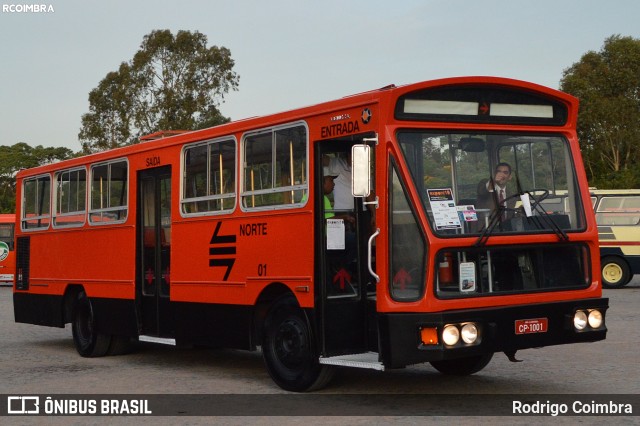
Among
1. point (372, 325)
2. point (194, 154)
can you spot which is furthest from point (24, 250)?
point (372, 325)

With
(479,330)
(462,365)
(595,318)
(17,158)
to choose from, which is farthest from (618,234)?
(17,158)

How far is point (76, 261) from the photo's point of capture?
14562 millimetres

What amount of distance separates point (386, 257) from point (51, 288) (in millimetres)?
7744

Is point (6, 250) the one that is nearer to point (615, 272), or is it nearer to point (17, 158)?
point (615, 272)

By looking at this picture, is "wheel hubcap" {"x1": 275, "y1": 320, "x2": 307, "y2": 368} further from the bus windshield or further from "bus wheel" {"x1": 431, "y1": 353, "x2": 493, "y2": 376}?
the bus windshield

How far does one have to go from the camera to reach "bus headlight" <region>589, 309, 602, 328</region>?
9438 millimetres

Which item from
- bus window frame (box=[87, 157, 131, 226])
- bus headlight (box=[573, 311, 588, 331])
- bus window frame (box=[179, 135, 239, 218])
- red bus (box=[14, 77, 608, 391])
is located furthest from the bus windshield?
bus window frame (box=[87, 157, 131, 226])

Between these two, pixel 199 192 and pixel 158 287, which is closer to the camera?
pixel 199 192

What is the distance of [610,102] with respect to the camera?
61438 mm

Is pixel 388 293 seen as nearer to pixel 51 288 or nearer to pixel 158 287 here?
pixel 158 287

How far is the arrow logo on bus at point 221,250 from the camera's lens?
1123 cm

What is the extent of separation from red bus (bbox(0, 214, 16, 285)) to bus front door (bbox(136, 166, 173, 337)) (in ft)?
82.1

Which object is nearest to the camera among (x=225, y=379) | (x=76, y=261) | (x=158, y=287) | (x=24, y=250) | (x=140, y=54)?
(x=225, y=379)
